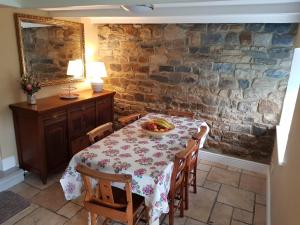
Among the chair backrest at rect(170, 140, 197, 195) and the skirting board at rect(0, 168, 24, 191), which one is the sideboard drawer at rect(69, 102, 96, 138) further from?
the chair backrest at rect(170, 140, 197, 195)

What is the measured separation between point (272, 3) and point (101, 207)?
2298mm

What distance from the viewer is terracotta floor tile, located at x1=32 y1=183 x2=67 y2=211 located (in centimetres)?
255

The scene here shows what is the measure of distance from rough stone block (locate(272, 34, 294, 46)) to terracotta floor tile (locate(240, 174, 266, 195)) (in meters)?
1.76

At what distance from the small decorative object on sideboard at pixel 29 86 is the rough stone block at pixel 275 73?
288cm

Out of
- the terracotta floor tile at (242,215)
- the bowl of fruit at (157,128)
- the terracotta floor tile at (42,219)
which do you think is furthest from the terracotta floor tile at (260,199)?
the terracotta floor tile at (42,219)

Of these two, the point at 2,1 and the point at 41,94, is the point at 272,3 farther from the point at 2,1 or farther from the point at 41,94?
the point at 41,94

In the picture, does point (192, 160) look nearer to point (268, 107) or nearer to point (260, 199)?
point (260, 199)

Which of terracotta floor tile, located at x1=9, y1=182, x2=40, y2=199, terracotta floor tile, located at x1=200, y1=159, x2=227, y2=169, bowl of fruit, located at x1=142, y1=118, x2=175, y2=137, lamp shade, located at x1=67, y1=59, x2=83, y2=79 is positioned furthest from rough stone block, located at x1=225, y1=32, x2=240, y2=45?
terracotta floor tile, located at x1=9, y1=182, x2=40, y2=199

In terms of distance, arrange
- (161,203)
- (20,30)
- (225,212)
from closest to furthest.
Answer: (161,203) < (225,212) < (20,30)

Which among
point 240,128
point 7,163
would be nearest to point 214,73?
point 240,128

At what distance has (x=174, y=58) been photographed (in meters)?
3.59

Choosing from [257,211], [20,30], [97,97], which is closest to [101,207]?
[257,211]

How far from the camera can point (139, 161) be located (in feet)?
6.29

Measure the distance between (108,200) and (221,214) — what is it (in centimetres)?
134
